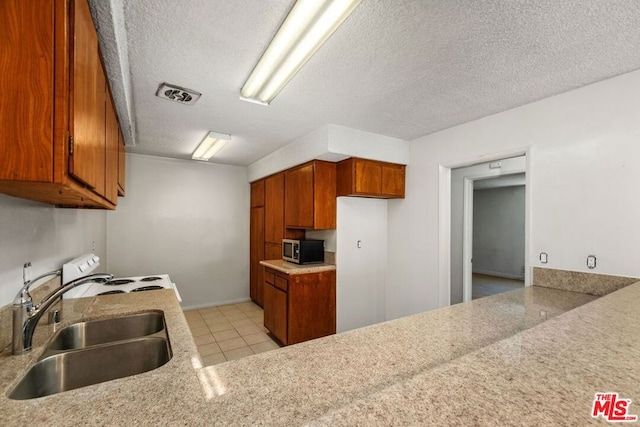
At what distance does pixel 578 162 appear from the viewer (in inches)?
85.1

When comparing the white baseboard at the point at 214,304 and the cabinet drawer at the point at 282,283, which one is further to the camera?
the white baseboard at the point at 214,304

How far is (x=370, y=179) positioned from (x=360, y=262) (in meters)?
1.05

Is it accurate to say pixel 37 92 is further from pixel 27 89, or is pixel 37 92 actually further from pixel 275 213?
pixel 275 213

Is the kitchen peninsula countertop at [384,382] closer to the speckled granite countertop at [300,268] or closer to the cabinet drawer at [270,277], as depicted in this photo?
the speckled granite countertop at [300,268]

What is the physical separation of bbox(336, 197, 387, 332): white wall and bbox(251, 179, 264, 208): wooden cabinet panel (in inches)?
70.6

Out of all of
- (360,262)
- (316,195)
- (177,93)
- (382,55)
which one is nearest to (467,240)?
(360,262)

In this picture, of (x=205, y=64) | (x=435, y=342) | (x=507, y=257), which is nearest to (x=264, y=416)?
(x=435, y=342)

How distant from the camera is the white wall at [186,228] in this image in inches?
167

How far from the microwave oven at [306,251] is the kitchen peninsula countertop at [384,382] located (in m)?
2.08

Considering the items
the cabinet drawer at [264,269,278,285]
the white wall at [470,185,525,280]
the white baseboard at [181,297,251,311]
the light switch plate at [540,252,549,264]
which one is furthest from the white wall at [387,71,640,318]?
the white wall at [470,185,525,280]

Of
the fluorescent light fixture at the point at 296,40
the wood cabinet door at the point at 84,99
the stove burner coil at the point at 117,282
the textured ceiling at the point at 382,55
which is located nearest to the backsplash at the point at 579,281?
the textured ceiling at the point at 382,55

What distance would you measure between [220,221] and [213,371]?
14.1ft

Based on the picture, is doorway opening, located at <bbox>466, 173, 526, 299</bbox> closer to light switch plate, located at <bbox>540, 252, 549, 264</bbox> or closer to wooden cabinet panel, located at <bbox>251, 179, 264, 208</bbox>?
light switch plate, located at <bbox>540, 252, 549, 264</bbox>

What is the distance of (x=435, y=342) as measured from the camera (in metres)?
1.20
